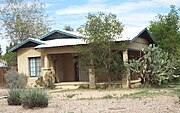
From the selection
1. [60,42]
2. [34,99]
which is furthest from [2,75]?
[34,99]

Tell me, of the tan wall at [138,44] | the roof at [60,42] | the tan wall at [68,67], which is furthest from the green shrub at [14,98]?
the tan wall at [68,67]

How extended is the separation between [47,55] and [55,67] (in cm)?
149

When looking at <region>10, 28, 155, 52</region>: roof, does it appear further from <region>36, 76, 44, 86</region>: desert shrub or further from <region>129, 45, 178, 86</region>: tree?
<region>36, 76, 44, 86</region>: desert shrub

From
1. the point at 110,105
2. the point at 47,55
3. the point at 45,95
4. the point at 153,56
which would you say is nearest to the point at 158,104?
the point at 110,105

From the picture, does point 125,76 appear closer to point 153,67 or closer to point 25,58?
point 153,67

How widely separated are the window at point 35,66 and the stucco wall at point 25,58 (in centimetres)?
29

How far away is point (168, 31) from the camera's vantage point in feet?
97.9

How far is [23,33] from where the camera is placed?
41.4 metres

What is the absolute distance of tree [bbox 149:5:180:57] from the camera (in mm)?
28781

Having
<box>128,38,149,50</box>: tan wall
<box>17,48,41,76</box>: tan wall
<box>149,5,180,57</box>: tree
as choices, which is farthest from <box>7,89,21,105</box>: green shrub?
<box>149,5,180,57</box>: tree

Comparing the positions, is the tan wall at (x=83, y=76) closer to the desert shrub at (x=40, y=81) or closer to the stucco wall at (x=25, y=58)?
the desert shrub at (x=40, y=81)

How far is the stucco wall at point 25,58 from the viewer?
26.8 metres

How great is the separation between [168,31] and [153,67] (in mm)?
9139

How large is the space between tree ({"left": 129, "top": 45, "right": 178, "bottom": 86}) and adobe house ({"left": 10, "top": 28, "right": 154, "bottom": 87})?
250 centimetres
